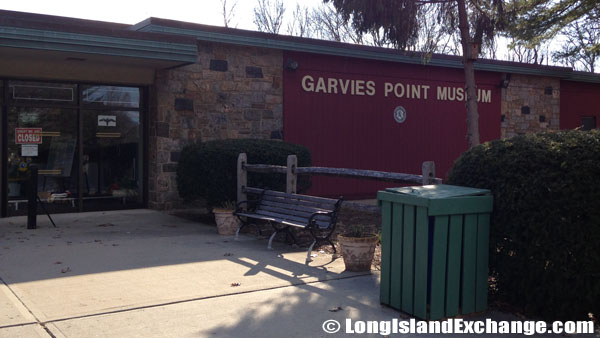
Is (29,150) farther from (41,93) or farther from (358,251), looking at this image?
(358,251)

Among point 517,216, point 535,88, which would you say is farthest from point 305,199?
point 535,88

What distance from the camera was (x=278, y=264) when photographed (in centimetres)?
705

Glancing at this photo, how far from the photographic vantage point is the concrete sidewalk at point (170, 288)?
4695 millimetres

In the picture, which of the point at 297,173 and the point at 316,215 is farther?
the point at 297,173

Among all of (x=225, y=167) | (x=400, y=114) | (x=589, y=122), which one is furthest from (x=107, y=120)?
(x=589, y=122)

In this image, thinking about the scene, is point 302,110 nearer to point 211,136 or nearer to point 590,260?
point 211,136

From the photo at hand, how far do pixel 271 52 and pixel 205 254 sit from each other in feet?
22.4

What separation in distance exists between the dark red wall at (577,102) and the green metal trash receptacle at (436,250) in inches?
593

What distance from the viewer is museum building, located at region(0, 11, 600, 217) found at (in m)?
10.8

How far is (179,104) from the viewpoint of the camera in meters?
12.2

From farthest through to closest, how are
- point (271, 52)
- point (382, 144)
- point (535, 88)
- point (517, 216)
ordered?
point (535, 88), point (382, 144), point (271, 52), point (517, 216)

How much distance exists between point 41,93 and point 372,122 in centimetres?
764

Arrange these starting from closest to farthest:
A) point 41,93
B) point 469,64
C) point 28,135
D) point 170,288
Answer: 1. point 170,288
2. point 28,135
3. point 41,93
4. point 469,64

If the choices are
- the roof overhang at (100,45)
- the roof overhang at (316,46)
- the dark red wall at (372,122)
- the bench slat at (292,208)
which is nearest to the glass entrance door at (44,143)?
the roof overhang at (100,45)
